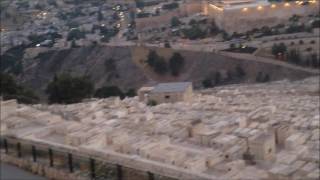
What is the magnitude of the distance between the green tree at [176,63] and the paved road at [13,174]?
122ft

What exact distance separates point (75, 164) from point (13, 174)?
2.61 feet

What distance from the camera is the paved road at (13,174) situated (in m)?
6.81

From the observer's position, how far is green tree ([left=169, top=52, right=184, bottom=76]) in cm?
4475

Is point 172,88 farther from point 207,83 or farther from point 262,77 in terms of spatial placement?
point 262,77

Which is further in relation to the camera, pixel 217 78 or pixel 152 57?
pixel 152 57

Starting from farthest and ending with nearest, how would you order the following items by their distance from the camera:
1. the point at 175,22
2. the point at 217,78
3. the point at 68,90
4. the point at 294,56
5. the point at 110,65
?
the point at 175,22
the point at 110,65
the point at 294,56
the point at 217,78
the point at 68,90

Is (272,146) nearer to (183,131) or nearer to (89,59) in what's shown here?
(183,131)

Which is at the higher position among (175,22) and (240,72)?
(175,22)

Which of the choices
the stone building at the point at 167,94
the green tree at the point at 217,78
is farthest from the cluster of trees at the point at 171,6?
the stone building at the point at 167,94

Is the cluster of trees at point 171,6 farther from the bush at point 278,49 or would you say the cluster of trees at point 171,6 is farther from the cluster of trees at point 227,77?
the cluster of trees at point 227,77

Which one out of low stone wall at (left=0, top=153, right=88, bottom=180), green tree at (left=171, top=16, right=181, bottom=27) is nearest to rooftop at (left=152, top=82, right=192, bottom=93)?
low stone wall at (left=0, top=153, right=88, bottom=180)

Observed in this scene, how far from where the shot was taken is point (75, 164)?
7.34 m


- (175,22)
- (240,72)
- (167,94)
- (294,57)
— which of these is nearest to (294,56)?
(294,57)

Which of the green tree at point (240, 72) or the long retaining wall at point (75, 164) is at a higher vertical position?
the long retaining wall at point (75, 164)
